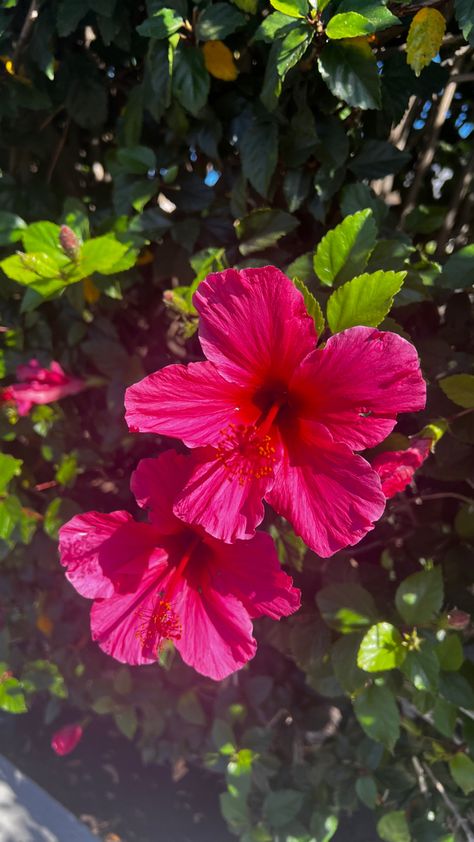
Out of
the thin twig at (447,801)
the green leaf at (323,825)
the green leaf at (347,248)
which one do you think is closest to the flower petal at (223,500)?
the green leaf at (347,248)

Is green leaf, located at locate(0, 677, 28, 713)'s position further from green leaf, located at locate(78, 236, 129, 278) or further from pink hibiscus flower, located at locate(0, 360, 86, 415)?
green leaf, located at locate(78, 236, 129, 278)

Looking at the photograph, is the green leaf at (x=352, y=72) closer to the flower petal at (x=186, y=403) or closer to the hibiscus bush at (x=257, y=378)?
the hibiscus bush at (x=257, y=378)

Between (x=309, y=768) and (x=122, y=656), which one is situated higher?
(x=122, y=656)

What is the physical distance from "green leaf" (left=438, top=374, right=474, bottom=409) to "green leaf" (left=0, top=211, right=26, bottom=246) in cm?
62

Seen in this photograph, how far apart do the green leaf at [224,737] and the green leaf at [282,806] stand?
13cm

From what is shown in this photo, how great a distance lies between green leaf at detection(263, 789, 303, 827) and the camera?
1.26 m

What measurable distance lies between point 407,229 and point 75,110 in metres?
0.57

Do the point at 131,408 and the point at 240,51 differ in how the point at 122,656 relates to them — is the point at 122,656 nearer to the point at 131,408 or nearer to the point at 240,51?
the point at 131,408

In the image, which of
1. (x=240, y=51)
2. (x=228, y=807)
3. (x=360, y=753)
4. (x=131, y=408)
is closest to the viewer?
(x=131, y=408)

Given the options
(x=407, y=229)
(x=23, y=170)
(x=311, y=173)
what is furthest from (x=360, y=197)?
(x=23, y=170)

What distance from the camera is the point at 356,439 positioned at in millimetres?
551

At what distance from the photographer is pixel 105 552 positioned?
2.26ft

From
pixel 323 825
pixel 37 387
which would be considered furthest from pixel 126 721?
pixel 37 387

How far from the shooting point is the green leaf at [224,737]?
4.23 ft
